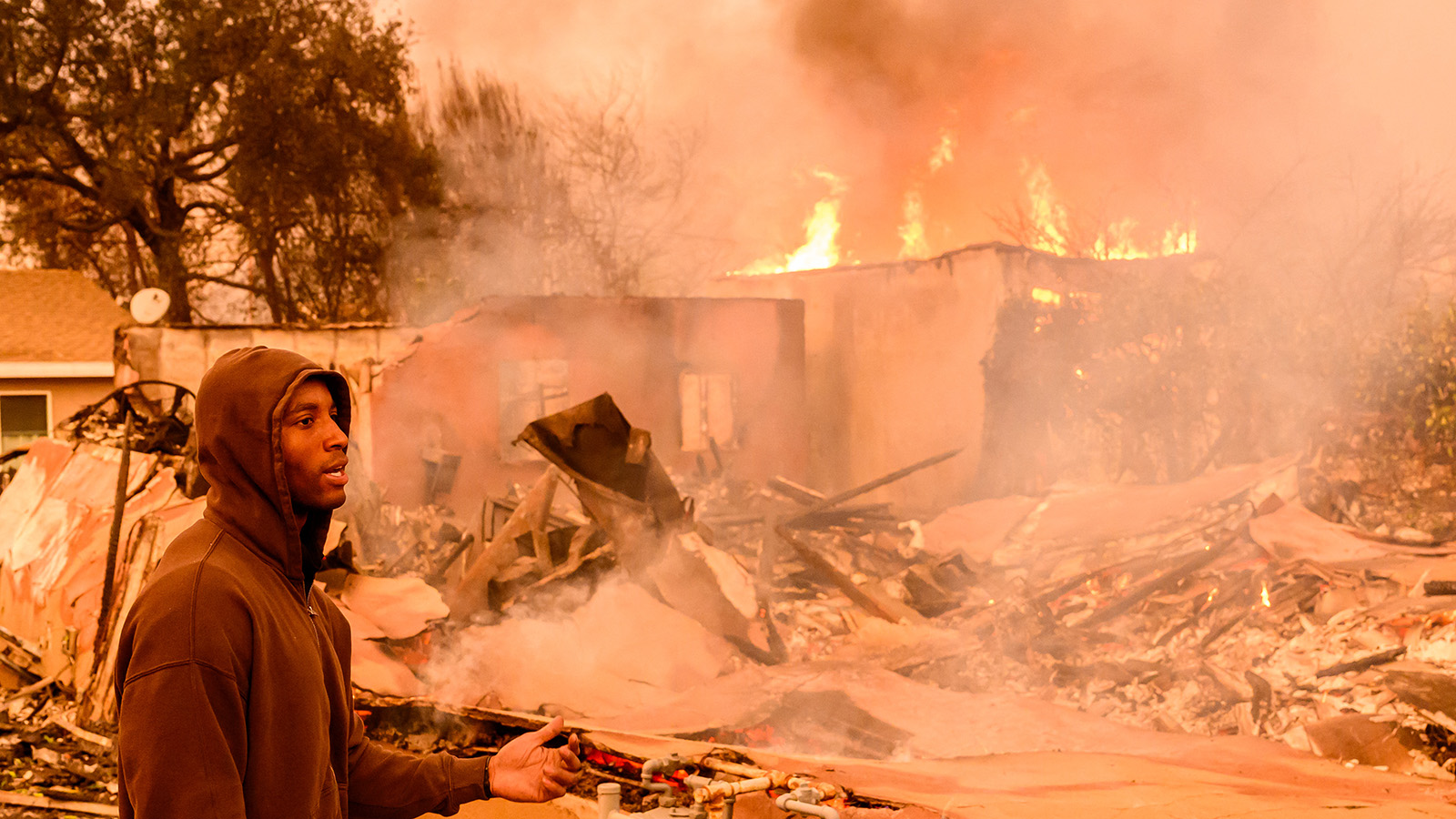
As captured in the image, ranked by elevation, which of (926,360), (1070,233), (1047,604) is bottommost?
(1047,604)

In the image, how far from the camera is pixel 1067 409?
1344 centimetres

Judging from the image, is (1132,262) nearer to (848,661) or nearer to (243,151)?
(848,661)

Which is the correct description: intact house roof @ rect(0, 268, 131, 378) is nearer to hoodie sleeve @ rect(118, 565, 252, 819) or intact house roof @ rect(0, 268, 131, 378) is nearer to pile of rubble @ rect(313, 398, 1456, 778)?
pile of rubble @ rect(313, 398, 1456, 778)

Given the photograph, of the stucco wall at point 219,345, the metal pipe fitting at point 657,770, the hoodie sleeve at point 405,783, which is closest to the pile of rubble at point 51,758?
the metal pipe fitting at point 657,770

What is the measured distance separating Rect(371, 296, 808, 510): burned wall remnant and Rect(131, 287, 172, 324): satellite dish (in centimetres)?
269

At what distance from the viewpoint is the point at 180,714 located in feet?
5.00

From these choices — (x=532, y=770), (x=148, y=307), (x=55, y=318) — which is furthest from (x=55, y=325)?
(x=532, y=770)

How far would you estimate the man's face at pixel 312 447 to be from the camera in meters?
1.78

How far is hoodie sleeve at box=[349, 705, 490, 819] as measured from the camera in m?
2.09

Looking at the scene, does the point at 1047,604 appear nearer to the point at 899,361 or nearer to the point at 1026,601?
the point at 1026,601

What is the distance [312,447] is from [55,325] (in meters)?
19.0

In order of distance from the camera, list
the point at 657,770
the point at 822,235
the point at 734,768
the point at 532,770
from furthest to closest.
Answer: the point at 822,235 → the point at 734,768 → the point at 657,770 → the point at 532,770

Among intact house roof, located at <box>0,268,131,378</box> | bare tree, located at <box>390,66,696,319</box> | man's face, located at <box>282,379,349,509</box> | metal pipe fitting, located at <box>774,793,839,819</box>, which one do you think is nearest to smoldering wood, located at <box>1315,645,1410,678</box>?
metal pipe fitting, located at <box>774,793,839,819</box>

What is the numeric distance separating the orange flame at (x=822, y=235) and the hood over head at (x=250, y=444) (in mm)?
18622
